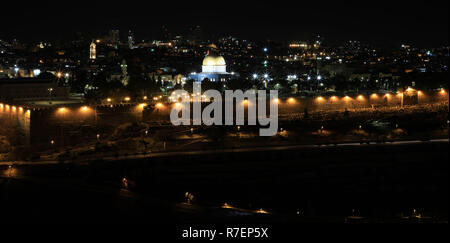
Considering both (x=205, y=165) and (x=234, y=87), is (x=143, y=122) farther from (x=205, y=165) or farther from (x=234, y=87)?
(x=234, y=87)

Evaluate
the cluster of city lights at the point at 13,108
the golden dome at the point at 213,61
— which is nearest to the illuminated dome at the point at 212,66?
the golden dome at the point at 213,61

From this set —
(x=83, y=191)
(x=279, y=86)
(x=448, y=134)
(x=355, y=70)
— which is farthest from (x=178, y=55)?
(x=83, y=191)

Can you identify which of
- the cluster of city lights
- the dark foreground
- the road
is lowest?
the dark foreground

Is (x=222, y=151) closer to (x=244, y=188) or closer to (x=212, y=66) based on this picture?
(x=244, y=188)

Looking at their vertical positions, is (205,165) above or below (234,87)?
below

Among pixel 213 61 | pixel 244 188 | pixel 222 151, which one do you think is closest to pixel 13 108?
pixel 222 151

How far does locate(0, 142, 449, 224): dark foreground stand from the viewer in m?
7.03

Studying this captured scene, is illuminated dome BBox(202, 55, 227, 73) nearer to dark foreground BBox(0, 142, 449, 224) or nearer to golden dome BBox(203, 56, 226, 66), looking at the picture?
golden dome BBox(203, 56, 226, 66)

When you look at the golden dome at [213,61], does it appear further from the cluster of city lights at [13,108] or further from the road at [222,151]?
the road at [222,151]

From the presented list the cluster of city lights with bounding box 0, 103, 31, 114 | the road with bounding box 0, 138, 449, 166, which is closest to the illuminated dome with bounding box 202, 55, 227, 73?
the cluster of city lights with bounding box 0, 103, 31, 114

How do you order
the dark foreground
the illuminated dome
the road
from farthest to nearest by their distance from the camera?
the illuminated dome < the road < the dark foreground

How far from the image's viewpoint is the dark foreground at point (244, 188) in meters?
7.03
